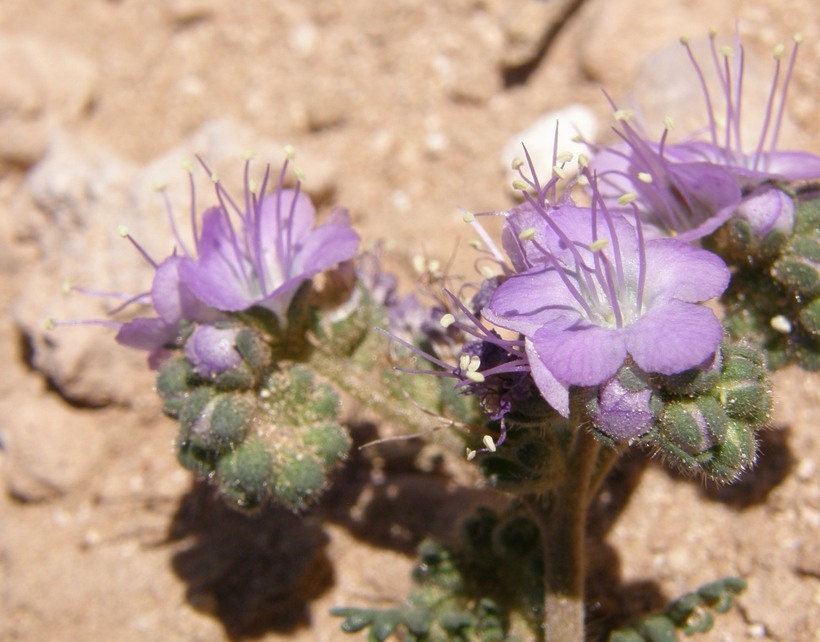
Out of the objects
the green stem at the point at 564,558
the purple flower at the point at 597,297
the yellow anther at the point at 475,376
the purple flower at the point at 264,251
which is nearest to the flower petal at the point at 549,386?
the purple flower at the point at 597,297

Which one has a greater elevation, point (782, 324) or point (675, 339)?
point (675, 339)

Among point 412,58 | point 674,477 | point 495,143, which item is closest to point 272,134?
point 412,58

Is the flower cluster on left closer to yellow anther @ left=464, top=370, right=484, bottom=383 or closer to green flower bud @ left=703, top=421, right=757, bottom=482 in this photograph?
yellow anther @ left=464, top=370, right=484, bottom=383

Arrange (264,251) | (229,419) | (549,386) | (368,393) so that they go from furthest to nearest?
1. (368,393)
2. (264,251)
3. (229,419)
4. (549,386)

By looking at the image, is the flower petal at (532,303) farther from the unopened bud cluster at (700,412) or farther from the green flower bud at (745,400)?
the green flower bud at (745,400)

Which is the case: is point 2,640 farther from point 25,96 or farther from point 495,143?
point 495,143

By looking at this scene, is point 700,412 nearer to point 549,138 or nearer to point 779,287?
point 779,287

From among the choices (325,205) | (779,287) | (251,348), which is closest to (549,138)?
(325,205)
